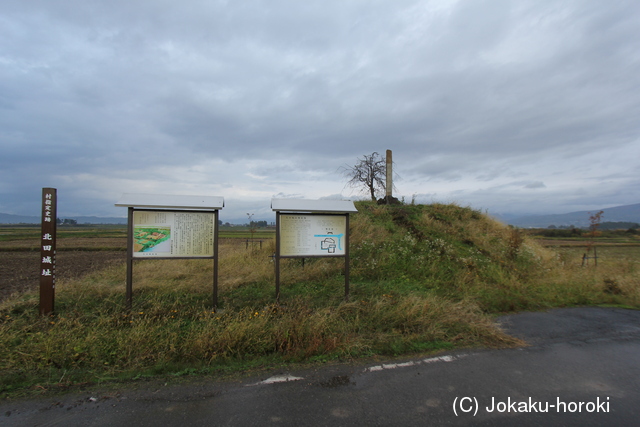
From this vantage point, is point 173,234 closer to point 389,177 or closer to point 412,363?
point 412,363

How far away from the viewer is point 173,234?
554 centimetres

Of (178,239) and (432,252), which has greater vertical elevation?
(178,239)

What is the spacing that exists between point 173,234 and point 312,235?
264 centimetres

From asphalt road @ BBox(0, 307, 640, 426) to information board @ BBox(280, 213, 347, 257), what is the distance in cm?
274

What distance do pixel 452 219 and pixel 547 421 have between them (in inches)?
434

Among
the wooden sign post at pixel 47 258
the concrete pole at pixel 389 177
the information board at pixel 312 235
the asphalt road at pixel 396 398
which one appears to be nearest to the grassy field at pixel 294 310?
the wooden sign post at pixel 47 258

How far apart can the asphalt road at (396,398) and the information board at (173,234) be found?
2.77 metres

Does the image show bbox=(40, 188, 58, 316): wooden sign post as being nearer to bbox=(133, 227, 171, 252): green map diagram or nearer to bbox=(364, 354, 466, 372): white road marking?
bbox=(133, 227, 171, 252): green map diagram

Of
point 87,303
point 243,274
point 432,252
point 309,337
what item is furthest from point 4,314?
point 432,252

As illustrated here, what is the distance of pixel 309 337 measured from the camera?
13.5 feet

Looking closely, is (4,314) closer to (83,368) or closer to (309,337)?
(83,368)

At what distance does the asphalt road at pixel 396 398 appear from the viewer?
263 cm
